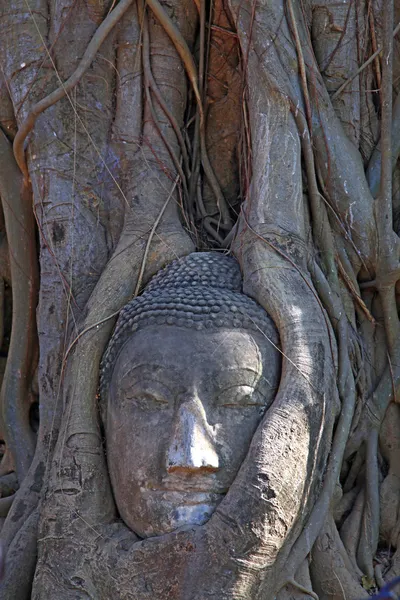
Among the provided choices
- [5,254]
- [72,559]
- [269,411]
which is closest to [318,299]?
[269,411]

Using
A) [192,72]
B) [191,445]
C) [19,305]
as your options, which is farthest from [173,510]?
[192,72]

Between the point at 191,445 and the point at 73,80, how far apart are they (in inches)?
62.0

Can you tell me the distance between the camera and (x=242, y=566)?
267cm

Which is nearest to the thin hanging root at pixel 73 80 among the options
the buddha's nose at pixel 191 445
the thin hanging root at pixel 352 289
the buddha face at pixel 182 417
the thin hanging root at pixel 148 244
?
the thin hanging root at pixel 148 244

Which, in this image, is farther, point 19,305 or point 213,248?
point 19,305

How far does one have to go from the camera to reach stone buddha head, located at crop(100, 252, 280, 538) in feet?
9.22

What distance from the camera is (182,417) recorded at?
9.24 feet

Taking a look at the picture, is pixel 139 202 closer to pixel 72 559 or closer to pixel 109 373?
pixel 109 373

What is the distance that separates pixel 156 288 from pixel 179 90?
988mm

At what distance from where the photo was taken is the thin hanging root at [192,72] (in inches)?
144

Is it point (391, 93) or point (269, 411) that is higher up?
point (391, 93)

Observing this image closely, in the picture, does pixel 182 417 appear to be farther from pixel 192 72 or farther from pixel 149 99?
pixel 192 72

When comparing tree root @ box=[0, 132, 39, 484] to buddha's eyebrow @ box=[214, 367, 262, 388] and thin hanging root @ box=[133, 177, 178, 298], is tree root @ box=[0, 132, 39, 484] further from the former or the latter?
buddha's eyebrow @ box=[214, 367, 262, 388]

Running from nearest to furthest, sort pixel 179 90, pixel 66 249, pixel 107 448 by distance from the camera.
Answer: pixel 107 448 → pixel 66 249 → pixel 179 90
